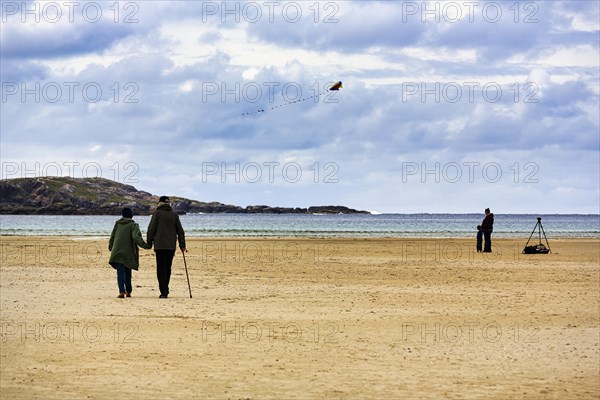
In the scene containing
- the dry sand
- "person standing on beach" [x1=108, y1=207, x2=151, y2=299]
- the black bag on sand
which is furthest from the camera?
the black bag on sand

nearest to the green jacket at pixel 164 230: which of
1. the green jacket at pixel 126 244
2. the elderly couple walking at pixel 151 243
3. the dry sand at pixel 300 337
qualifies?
the elderly couple walking at pixel 151 243

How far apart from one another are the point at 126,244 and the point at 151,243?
0.63 meters

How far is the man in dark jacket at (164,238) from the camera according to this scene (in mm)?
18531

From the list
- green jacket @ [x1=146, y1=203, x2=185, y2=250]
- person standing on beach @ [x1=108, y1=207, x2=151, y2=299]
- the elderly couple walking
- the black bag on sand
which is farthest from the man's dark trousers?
the black bag on sand

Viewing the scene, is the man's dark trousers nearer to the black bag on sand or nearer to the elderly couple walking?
the elderly couple walking

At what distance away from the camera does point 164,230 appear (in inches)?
734

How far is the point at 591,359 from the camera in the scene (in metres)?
12.2

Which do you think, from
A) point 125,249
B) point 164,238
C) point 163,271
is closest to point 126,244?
point 125,249

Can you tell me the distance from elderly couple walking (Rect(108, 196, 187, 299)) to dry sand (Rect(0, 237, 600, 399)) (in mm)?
567

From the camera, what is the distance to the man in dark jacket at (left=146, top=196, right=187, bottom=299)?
730 inches

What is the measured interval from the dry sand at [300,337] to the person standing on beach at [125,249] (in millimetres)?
551

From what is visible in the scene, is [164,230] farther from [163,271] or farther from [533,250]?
[533,250]

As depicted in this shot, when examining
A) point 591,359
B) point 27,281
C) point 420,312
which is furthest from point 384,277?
point 591,359

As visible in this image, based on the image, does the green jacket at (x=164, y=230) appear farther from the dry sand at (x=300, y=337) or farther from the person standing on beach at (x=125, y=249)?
the dry sand at (x=300, y=337)
